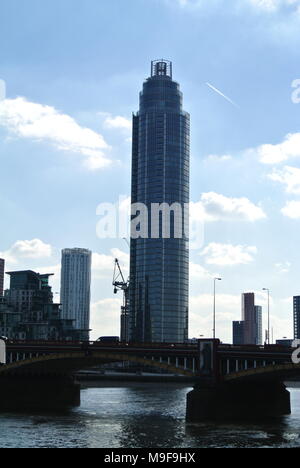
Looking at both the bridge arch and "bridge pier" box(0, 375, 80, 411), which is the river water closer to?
the bridge arch

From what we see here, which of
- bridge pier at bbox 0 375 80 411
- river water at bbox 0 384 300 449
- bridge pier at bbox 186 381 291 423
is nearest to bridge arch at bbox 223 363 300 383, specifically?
bridge pier at bbox 186 381 291 423

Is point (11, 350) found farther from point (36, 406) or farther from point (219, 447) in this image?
point (219, 447)

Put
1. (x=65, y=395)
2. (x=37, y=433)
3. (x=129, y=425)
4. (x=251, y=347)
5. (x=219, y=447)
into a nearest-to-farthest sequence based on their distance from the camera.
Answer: (x=219, y=447)
(x=37, y=433)
(x=129, y=425)
(x=251, y=347)
(x=65, y=395)

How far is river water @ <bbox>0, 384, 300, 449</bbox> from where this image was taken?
2625 inches

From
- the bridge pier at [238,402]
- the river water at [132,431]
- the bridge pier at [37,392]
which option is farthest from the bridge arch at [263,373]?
the bridge pier at [37,392]

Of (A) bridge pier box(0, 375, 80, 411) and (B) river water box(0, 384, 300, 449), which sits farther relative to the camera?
(A) bridge pier box(0, 375, 80, 411)

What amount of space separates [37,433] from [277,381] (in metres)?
44.8

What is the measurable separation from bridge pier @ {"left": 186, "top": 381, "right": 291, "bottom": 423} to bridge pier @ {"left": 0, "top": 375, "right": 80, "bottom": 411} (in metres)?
27.8

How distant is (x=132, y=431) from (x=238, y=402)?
23086 millimetres

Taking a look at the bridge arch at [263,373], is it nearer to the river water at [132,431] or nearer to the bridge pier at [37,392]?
the river water at [132,431]

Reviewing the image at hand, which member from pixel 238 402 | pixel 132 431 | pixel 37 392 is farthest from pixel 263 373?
pixel 37 392

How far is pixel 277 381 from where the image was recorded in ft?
344

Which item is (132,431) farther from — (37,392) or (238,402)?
(37,392)
